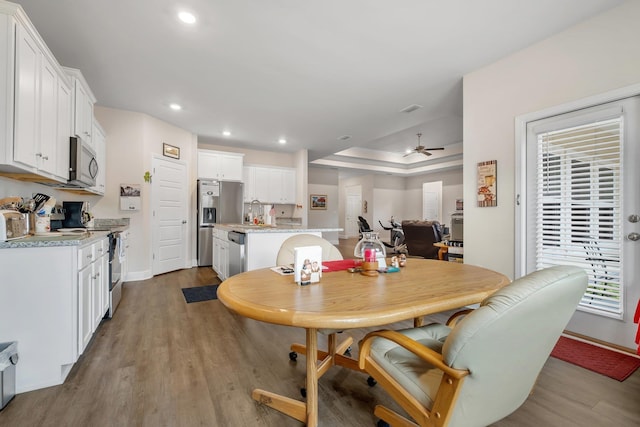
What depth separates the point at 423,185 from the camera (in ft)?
35.0

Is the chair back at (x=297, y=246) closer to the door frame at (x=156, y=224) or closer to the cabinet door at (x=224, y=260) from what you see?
the cabinet door at (x=224, y=260)

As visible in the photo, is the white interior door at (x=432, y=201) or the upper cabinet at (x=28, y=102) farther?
the white interior door at (x=432, y=201)

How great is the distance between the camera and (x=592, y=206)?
239 cm

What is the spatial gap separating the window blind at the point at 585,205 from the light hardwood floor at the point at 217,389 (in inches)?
32.4

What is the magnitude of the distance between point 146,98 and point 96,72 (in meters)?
0.71

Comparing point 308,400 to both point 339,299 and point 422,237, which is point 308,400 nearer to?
point 339,299

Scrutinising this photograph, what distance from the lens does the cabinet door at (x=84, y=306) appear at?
1.89m

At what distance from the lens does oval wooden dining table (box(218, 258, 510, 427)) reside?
3.11 feet

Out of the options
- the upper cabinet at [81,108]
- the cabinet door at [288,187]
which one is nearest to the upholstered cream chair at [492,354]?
the upper cabinet at [81,108]

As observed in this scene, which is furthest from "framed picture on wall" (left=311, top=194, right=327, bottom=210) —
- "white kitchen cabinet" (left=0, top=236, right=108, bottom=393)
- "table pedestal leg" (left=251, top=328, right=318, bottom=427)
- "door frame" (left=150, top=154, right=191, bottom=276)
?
"table pedestal leg" (left=251, top=328, right=318, bottom=427)

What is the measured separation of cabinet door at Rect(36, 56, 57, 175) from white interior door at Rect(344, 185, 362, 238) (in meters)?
9.91

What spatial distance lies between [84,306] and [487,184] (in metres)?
3.86

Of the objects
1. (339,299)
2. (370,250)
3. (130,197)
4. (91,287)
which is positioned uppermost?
(130,197)

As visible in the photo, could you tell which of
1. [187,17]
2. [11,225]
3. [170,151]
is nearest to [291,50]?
[187,17]
